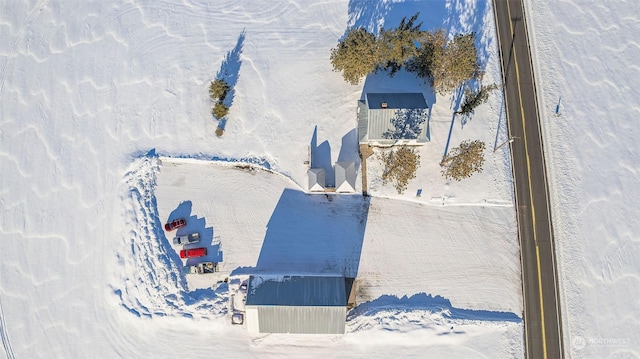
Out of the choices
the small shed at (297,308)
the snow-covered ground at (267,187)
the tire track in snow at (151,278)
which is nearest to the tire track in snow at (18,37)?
the snow-covered ground at (267,187)

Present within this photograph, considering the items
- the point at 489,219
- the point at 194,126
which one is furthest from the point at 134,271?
the point at 489,219

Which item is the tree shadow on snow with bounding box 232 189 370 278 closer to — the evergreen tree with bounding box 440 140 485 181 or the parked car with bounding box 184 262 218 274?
the parked car with bounding box 184 262 218 274

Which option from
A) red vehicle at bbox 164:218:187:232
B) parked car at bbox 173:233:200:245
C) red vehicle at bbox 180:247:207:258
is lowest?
red vehicle at bbox 180:247:207:258

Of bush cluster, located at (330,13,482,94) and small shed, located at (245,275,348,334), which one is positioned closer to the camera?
small shed, located at (245,275,348,334)

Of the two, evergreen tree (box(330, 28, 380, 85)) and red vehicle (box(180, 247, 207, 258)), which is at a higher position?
evergreen tree (box(330, 28, 380, 85))

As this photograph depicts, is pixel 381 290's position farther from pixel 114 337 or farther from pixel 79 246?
pixel 79 246

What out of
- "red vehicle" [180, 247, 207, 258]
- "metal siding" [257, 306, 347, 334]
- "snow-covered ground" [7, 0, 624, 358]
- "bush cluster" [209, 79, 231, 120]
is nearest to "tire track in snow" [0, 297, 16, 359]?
"snow-covered ground" [7, 0, 624, 358]
